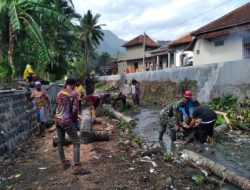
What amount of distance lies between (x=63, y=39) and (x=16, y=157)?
36.8 meters

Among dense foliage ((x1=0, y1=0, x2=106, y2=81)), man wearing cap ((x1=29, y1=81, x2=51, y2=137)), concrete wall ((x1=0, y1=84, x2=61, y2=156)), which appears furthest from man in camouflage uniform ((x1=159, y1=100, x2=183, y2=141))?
dense foliage ((x1=0, y1=0, x2=106, y2=81))

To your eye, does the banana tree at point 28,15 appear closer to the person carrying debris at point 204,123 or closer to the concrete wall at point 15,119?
the concrete wall at point 15,119

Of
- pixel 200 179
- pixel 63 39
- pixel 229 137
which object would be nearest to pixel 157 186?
pixel 200 179

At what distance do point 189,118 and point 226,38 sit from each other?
1221cm

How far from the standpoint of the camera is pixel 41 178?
761 centimetres

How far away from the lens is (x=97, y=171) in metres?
7.64

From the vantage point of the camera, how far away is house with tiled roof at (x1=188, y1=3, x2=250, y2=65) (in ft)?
68.1

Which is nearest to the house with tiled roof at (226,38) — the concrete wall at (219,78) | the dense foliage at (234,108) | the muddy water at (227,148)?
the concrete wall at (219,78)

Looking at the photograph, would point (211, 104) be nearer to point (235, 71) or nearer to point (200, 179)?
point (235, 71)

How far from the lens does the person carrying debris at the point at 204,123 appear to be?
10.8m

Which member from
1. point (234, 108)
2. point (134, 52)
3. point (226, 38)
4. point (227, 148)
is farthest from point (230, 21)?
point (134, 52)

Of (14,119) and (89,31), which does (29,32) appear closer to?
(14,119)

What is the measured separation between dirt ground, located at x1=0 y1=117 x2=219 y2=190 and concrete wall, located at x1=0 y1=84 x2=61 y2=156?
0.40 metres

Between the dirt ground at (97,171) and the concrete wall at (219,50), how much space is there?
42.6 ft
